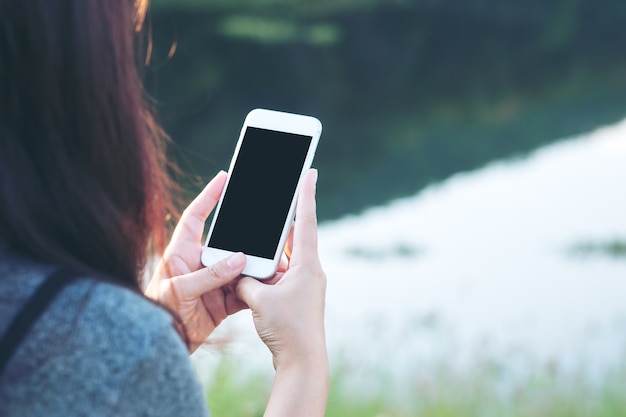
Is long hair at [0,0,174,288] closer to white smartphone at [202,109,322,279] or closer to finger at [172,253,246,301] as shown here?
finger at [172,253,246,301]

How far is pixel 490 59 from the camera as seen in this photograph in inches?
426

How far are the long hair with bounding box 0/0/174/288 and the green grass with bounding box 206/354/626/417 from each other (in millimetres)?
1920

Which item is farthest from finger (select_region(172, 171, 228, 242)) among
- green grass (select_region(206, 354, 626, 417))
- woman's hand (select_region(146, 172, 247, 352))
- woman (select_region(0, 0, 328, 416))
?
green grass (select_region(206, 354, 626, 417))

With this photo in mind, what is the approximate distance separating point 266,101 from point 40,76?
8.38 metres

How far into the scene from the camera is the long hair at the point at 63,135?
70 cm

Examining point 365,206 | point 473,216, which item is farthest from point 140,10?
point 365,206

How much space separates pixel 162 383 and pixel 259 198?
0.60 m

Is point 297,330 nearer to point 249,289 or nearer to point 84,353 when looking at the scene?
point 249,289

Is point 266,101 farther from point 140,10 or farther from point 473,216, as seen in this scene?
point 140,10

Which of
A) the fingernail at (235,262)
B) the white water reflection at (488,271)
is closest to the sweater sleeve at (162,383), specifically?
the fingernail at (235,262)

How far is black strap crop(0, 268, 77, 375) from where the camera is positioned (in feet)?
2.07

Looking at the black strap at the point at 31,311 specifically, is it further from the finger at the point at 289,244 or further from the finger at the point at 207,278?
the finger at the point at 289,244

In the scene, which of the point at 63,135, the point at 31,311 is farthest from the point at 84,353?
the point at 63,135

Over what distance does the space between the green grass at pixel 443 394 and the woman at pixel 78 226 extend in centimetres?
191
